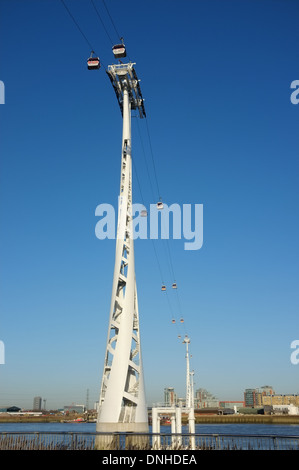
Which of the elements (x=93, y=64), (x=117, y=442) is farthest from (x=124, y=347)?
(x=93, y=64)

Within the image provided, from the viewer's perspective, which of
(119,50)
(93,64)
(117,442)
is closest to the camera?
(117,442)

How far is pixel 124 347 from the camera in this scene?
30172 millimetres

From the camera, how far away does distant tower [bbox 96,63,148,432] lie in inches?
1144

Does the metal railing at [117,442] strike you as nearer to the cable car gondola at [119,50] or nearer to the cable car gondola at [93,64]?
the cable car gondola at [93,64]

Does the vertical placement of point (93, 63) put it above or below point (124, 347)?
above

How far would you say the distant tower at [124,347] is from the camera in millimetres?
29062

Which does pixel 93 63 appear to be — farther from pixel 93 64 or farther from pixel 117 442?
pixel 117 442

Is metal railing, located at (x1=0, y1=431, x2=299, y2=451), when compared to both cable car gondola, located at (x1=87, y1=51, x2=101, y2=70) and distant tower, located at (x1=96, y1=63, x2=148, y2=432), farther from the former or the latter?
cable car gondola, located at (x1=87, y1=51, x2=101, y2=70)

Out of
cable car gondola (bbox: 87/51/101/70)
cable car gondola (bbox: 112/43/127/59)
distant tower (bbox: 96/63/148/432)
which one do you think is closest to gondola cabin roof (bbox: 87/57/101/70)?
cable car gondola (bbox: 87/51/101/70)

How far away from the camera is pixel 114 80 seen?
38000mm

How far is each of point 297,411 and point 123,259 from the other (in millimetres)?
197572

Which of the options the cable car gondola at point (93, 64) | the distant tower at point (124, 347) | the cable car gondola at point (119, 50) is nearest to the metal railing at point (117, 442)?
the distant tower at point (124, 347)
